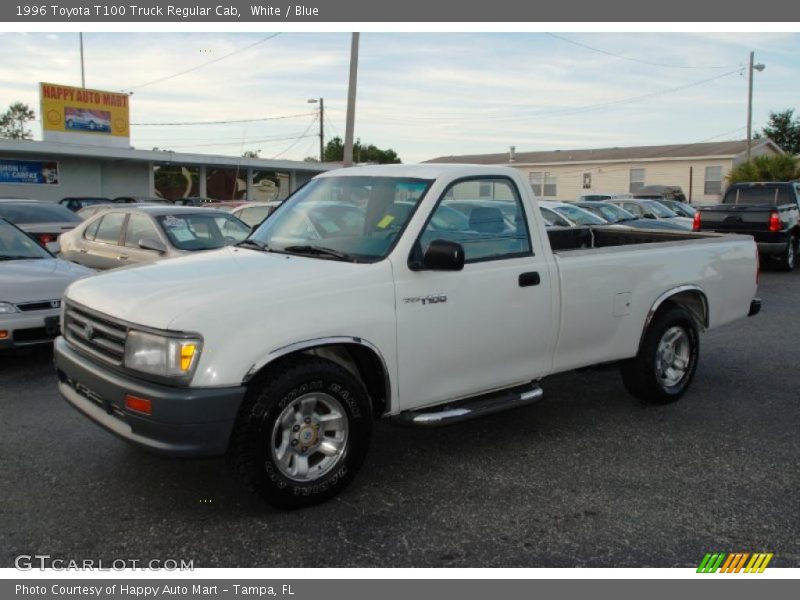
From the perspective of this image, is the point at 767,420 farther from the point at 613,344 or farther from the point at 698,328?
the point at 613,344

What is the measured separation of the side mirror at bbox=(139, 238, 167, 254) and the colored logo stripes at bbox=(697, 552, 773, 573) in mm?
6446

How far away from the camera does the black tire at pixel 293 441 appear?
3596 mm

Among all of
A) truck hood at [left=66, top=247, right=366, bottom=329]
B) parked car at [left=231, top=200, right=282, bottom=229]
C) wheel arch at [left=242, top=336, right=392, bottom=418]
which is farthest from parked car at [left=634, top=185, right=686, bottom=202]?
truck hood at [left=66, top=247, right=366, bottom=329]

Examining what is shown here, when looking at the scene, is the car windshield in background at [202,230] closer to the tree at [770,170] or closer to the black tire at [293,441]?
the black tire at [293,441]

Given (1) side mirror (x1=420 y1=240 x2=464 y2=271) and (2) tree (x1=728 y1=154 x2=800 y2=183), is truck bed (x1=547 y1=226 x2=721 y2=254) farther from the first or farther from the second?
(2) tree (x1=728 y1=154 x2=800 y2=183)

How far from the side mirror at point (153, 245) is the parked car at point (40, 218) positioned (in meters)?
3.19

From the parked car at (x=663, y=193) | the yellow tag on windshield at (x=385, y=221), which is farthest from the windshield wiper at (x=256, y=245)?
the parked car at (x=663, y=193)

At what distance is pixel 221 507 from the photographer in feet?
12.8

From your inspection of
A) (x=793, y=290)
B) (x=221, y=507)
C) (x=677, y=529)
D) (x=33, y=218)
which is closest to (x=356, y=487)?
(x=221, y=507)

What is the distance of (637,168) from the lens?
43719mm

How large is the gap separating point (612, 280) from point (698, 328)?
132 centimetres

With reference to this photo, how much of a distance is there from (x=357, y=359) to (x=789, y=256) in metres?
14.1

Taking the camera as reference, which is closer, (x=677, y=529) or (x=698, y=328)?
(x=677, y=529)

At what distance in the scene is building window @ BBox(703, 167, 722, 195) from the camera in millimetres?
41156
